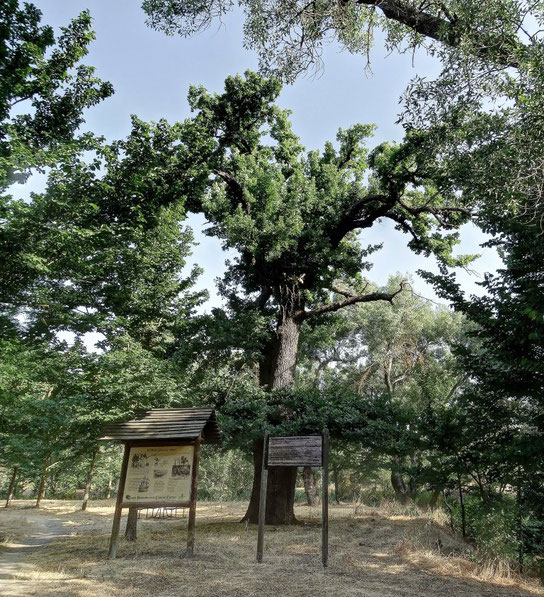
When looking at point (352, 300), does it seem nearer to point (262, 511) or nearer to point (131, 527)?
point (262, 511)

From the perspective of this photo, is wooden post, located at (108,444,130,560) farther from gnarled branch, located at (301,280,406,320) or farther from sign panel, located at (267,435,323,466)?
gnarled branch, located at (301,280,406,320)

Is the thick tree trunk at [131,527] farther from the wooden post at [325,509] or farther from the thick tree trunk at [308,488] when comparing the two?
the thick tree trunk at [308,488]

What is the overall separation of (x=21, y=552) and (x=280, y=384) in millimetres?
7903

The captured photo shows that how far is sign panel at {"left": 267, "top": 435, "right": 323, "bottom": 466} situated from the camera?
799cm

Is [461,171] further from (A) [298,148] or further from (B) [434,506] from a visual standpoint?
(B) [434,506]

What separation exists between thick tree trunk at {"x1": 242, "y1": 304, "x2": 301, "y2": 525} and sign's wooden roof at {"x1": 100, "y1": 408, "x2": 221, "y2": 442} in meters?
3.74

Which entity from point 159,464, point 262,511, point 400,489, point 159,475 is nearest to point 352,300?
point 262,511

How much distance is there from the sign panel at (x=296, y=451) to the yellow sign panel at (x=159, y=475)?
168 cm

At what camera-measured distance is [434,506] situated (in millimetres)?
15688

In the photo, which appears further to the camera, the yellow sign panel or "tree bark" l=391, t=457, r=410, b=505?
"tree bark" l=391, t=457, r=410, b=505

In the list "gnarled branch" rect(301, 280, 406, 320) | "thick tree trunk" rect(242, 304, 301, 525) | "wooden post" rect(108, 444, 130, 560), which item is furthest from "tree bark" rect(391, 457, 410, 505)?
"wooden post" rect(108, 444, 130, 560)

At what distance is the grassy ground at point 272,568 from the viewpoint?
571 cm

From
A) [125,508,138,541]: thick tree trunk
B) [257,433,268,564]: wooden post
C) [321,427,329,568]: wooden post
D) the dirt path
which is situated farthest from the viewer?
[125,508,138,541]: thick tree trunk

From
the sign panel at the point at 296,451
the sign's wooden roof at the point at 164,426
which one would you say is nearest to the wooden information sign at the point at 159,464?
the sign's wooden roof at the point at 164,426
